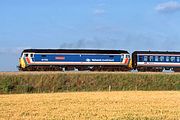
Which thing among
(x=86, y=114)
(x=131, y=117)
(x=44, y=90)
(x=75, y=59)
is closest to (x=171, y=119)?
(x=131, y=117)

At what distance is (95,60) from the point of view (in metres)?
62.6

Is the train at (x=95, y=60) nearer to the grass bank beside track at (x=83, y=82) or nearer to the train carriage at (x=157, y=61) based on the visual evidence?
the train carriage at (x=157, y=61)

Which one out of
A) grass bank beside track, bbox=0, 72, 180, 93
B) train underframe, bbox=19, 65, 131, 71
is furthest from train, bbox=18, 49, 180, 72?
grass bank beside track, bbox=0, 72, 180, 93

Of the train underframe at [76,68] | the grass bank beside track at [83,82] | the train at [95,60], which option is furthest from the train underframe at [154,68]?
the grass bank beside track at [83,82]

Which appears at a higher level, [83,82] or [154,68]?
[154,68]

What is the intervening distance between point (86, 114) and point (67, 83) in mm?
29256

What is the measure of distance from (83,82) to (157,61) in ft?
48.8

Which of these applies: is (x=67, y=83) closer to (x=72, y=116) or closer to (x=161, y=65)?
(x=161, y=65)

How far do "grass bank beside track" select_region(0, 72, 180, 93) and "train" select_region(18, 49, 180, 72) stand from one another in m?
8.17

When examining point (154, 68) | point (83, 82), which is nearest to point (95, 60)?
point (154, 68)

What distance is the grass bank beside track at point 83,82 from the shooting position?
49844 millimetres

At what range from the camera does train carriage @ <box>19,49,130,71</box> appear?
61.3m

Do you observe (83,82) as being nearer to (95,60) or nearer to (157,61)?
(95,60)

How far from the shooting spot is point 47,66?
202 ft
